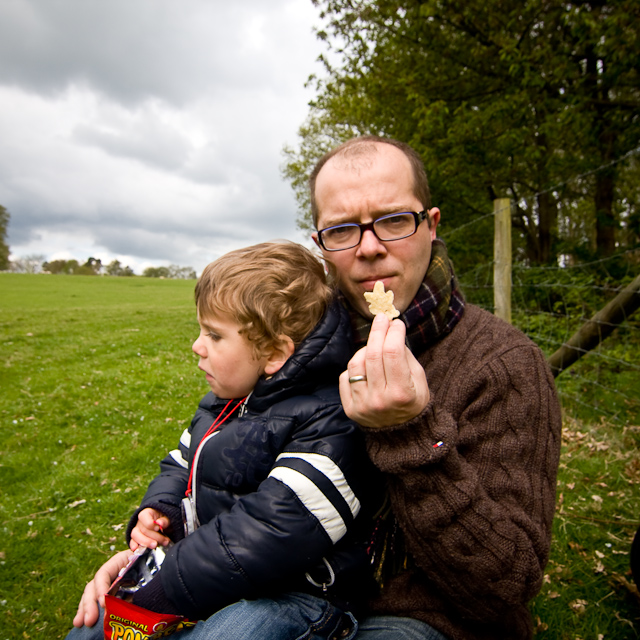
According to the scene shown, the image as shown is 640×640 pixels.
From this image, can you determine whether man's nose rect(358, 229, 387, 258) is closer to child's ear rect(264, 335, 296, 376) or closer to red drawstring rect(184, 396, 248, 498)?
child's ear rect(264, 335, 296, 376)

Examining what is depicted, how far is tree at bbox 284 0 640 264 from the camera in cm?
741

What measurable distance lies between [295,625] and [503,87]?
10.6m

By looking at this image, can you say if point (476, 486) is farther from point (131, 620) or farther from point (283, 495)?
point (131, 620)

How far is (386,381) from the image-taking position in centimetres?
125

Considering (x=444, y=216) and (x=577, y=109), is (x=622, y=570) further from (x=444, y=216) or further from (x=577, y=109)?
(x=444, y=216)

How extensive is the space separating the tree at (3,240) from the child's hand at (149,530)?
6946cm

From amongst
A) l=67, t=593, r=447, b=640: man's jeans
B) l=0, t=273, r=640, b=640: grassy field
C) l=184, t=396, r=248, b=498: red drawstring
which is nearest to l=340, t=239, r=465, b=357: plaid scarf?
l=184, t=396, r=248, b=498: red drawstring

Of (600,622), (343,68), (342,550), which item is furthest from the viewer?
(343,68)

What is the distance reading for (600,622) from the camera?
257 centimetres

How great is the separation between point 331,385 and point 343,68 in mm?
12776

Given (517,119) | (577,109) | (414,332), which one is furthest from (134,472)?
(517,119)

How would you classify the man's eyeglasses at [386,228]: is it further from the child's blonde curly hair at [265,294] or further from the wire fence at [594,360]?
the wire fence at [594,360]

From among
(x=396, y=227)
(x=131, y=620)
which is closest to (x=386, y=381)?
(x=396, y=227)

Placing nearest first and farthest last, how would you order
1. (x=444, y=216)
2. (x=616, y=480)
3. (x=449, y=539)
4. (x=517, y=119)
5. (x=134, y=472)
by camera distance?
(x=449, y=539) < (x=616, y=480) < (x=134, y=472) < (x=517, y=119) < (x=444, y=216)
